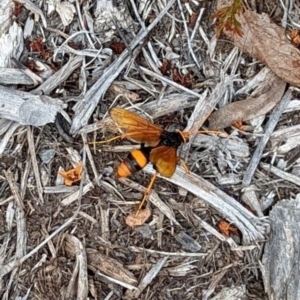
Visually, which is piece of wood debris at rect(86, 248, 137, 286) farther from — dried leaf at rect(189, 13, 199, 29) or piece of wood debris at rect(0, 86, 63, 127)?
dried leaf at rect(189, 13, 199, 29)

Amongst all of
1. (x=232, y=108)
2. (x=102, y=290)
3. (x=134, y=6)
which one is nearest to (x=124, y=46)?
(x=134, y=6)

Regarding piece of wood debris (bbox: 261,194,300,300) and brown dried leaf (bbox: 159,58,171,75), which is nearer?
piece of wood debris (bbox: 261,194,300,300)

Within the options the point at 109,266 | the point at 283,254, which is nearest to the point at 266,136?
the point at 283,254

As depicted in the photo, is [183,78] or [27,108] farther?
[183,78]

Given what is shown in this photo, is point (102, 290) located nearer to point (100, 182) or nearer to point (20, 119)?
point (100, 182)

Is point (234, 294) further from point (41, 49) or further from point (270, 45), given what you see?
point (41, 49)

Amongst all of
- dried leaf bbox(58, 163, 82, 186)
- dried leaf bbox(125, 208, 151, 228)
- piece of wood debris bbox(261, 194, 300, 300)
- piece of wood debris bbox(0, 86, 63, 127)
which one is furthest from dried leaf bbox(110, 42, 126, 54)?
piece of wood debris bbox(261, 194, 300, 300)
